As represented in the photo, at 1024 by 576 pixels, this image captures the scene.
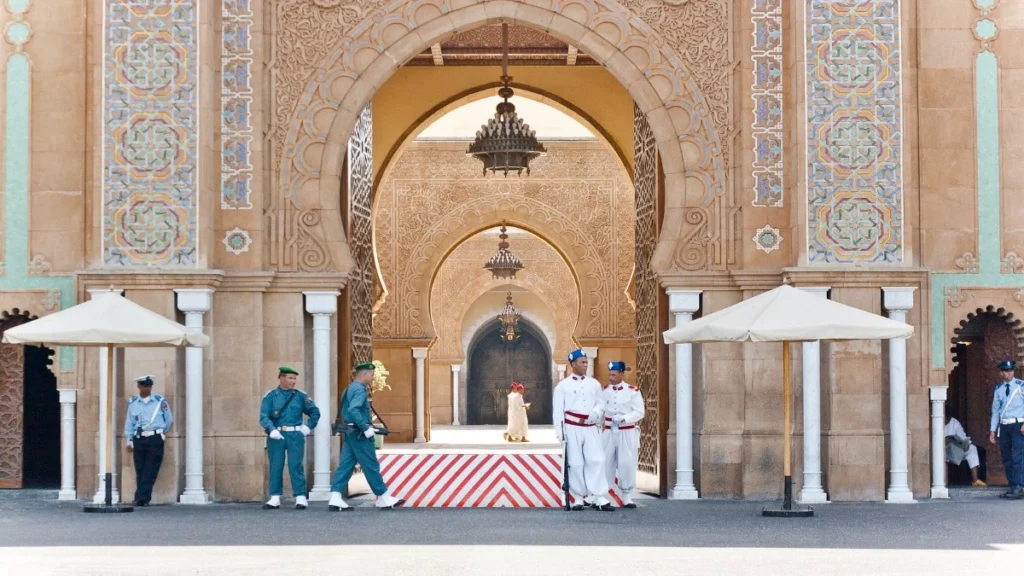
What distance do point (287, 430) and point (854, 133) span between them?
501cm

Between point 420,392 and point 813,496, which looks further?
point 420,392

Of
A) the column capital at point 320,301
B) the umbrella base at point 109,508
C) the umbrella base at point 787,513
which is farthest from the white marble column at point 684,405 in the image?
the umbrella base at point 109,508

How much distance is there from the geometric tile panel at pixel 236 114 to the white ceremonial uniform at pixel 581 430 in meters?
3.00

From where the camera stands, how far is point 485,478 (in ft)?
41.0

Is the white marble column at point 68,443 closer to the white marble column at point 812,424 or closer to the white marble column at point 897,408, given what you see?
the white marble column at point 812,424

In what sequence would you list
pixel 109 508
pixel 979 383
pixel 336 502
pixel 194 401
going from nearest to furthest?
pixel 109 508, pixel 336 502, pixel 194 401, pixel 979 383

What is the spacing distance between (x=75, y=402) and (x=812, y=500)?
19.2 ft

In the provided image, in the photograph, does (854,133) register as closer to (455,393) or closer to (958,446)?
(958,446)

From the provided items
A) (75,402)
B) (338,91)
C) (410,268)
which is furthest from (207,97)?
(410,268)

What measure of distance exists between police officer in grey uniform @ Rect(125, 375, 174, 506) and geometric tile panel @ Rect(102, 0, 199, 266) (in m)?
1.08

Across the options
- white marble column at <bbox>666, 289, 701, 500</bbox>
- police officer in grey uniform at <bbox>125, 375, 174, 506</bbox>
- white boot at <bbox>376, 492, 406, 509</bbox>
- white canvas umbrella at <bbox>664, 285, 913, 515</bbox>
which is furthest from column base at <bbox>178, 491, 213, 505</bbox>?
white canvas umbrella at <bbox>664, 285, 913, 515</bbox>

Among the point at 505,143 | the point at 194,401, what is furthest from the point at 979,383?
the point at 194,401

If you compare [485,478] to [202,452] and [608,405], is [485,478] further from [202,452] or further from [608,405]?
[202,452]

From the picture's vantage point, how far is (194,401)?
41.9 feet
